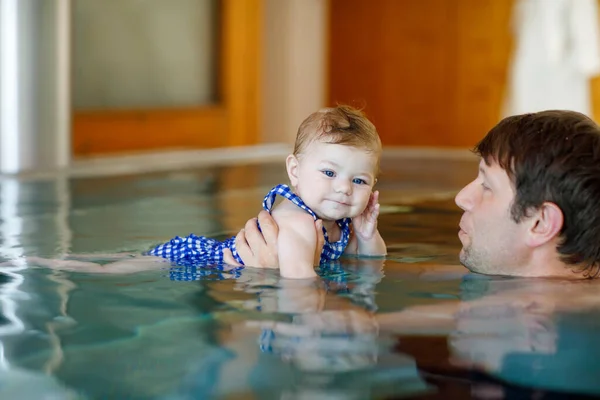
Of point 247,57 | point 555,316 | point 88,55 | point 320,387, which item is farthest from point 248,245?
point 247,57

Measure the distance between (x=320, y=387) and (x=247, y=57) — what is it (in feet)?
20.6

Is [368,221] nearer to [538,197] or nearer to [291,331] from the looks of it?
[538,197]

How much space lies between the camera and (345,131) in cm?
237

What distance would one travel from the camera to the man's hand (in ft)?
7.91

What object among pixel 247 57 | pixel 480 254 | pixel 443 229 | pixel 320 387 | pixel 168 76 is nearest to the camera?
pixel 320 387

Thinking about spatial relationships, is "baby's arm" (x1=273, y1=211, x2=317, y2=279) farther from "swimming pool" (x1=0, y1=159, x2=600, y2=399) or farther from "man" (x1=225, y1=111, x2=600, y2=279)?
"man" (x1=225, y1=111, x2=600, y2=279)

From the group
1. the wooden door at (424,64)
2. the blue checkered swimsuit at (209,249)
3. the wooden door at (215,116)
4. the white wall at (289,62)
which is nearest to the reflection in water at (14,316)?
the blue checkered swimsuit at (209,249)

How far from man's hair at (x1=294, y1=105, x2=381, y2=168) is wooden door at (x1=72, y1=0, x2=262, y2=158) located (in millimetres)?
3733

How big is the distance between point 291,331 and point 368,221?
0.89 metres

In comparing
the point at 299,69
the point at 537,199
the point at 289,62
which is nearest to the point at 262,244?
the point at 537,199

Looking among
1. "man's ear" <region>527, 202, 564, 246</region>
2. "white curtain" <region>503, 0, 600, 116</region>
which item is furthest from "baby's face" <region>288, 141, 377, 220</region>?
"white curtain" <region>503, 0, 600, 116</region>

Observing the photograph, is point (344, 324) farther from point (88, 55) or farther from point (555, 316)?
point (88, 55)

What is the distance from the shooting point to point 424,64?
8258 millimetres

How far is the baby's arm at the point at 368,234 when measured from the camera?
2566 millimetres
